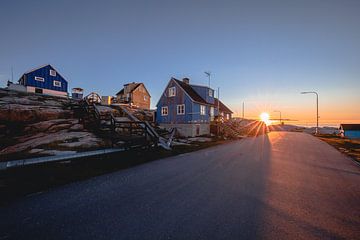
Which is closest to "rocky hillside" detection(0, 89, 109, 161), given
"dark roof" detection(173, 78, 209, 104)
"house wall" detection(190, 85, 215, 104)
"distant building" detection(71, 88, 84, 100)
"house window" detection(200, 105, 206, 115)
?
"dark roof" detection(173, 78, 209, 104)

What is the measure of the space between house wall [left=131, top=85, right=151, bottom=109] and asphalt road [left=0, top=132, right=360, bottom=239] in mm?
42695

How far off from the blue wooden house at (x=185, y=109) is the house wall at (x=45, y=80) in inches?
1037

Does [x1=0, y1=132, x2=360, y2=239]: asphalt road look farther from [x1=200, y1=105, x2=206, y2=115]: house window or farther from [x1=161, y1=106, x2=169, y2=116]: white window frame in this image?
[x1=161, y1=106, x2=169, y2=116]: white window frame

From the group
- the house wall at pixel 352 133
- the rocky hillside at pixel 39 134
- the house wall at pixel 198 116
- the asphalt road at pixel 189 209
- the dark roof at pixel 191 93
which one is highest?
the dark roof at pixel 191 93

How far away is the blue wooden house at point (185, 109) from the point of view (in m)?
25.9

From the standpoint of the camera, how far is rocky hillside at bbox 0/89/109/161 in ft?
31.1

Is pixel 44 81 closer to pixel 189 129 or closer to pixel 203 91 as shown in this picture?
pixel 189 129

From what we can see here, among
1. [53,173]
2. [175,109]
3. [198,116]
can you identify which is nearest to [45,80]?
[175,109]

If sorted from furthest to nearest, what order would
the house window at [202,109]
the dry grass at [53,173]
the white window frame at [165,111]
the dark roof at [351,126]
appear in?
the dark roof at [351,126]
the white window frame at [165,111]
the house window at [202,109]
the dry grass at [53,173]

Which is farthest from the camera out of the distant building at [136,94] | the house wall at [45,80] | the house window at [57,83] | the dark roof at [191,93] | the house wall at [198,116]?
the distant building at [136,94]

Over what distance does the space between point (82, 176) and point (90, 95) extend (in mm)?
26946

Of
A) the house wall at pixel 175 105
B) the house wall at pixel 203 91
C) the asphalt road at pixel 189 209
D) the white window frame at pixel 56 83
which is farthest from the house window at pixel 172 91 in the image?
the white window frame at pixel 56 83

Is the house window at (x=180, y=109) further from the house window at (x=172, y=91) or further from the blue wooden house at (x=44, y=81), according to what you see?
the blue wooden house at (x=44, y=81)

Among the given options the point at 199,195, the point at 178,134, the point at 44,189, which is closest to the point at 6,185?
the point at 44,189
